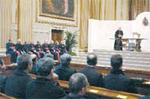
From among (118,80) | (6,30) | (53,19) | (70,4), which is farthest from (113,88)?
(70,4)

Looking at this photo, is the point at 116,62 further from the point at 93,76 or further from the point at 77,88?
the point at 77,88

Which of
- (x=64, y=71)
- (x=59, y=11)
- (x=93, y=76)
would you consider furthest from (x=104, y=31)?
(x=93, y=76)

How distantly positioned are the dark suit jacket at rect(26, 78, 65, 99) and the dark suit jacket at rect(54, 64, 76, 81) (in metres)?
1.96

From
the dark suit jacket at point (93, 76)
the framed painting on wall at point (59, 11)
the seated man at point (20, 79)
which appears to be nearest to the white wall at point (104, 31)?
the framed painting on wall at point (59, 11)

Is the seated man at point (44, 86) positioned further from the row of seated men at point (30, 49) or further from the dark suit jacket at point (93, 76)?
the row of seated men at point (30, 49)

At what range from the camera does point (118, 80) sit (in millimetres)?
4848

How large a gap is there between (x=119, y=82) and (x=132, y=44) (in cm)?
1290

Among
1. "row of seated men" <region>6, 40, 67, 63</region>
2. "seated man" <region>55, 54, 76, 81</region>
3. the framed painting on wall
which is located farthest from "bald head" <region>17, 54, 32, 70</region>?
the framed painting on wall

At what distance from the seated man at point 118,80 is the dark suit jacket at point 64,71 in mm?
1002

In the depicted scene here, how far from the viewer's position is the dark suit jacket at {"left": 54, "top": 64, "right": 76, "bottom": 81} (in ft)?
18.9

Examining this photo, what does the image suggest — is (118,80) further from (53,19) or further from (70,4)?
(70,4)

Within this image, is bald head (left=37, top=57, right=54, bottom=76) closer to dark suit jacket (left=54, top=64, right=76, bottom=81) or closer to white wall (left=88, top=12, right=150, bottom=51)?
dark suit jacket (left=54, top=64, right=76, bottom=81)

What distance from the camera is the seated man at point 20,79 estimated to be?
4438 mm

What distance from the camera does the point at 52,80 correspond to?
3854 mm
